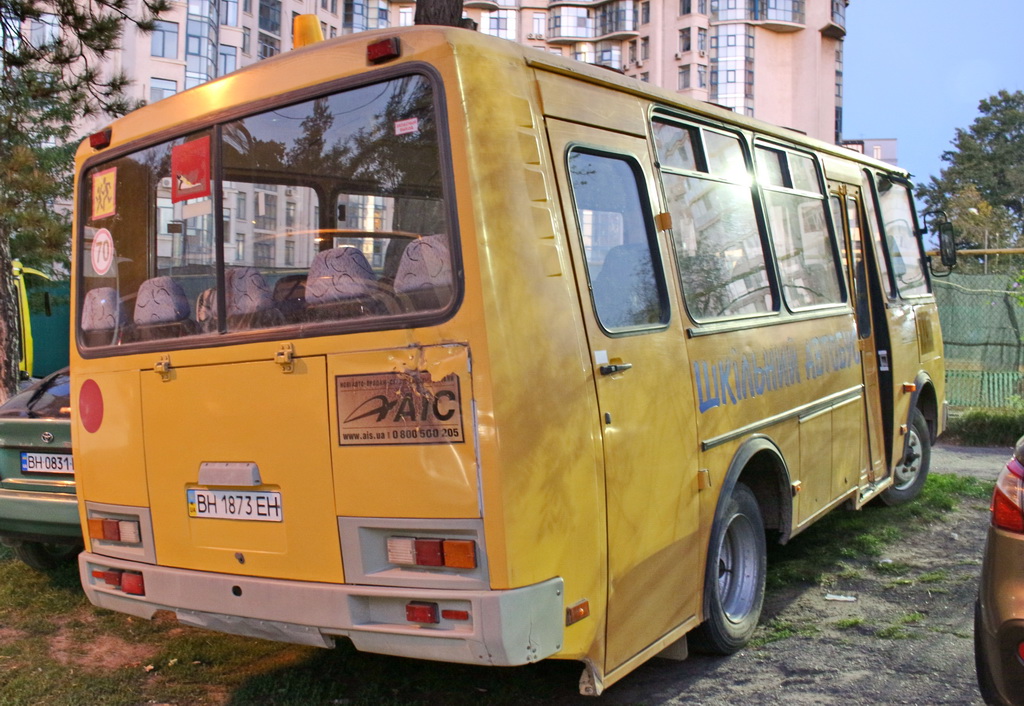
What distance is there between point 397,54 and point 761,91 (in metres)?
76.9

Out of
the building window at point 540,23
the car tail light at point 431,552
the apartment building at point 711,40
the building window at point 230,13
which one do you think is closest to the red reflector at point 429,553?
the car tail light at point 431,552

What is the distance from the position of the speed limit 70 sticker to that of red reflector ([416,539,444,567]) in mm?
2256

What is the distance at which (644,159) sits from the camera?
4.47 m

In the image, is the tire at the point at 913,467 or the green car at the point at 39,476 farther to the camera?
the tire at the point at 913,467

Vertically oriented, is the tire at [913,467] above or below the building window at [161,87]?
below

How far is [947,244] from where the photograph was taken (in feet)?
27.1

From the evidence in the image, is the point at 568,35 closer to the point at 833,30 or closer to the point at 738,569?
the point at 833,30

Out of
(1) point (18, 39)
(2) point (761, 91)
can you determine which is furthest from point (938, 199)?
(1) point (18, 39)

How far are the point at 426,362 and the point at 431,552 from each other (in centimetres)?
66

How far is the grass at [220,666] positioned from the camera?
15.1 ft

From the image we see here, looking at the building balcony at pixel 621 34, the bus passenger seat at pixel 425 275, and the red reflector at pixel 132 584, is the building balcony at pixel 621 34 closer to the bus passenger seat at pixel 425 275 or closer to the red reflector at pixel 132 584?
the red reflector at pixel 132 584

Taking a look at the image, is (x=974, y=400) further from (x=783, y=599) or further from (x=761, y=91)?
(x=761, y=91)

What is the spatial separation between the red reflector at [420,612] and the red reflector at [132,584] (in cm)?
146

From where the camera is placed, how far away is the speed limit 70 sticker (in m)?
4.80
